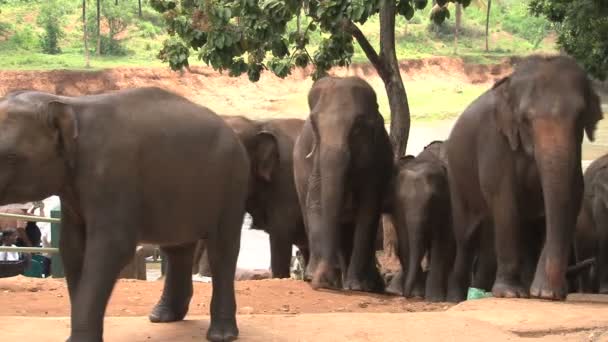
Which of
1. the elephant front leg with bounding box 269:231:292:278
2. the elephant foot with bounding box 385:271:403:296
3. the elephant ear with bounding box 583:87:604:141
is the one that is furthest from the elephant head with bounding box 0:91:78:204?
the elephant front leg with bounding box 269:231:292:278

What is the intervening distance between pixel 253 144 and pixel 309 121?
6.01 ft

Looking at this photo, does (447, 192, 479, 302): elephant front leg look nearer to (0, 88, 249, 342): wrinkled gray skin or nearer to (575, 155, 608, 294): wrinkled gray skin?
(575, 155, 608, 294): wrinkled gray skin

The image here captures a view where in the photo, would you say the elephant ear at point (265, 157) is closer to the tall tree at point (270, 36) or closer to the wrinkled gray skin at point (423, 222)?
the tall tree at point (270, 36)

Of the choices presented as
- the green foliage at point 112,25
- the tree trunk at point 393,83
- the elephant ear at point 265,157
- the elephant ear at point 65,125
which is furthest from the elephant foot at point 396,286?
the green foliage at point 112,25

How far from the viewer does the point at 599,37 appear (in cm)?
1184

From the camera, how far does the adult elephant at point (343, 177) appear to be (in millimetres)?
10016

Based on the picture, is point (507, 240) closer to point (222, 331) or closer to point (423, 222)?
point (423, 222)

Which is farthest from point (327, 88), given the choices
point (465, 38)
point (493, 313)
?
point (465, 38)

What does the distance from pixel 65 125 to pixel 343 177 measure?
14.9 ft

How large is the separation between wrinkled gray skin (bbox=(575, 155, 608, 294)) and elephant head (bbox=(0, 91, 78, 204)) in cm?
550

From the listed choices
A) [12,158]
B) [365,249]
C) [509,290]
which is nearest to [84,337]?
[12,158]

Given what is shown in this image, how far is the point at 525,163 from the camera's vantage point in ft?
29.0

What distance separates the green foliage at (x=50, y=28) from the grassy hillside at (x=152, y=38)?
1.36 ft

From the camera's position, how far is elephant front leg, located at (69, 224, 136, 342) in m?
5.76
